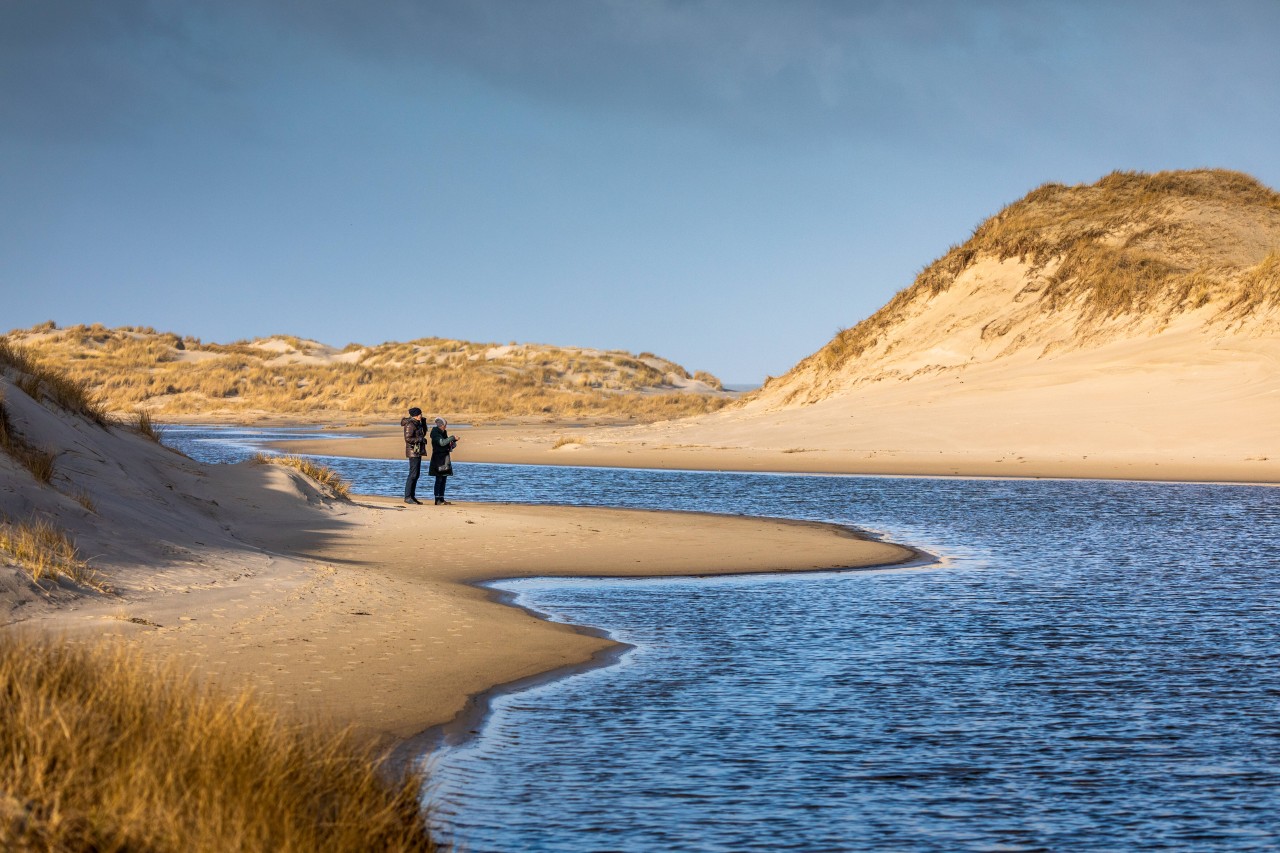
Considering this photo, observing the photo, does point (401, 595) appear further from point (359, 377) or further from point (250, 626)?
point (359, 377)

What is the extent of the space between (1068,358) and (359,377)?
2093 inches

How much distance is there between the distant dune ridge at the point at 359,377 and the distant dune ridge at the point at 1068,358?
25472 mm

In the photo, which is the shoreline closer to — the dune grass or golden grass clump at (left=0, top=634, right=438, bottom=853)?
the dune grass

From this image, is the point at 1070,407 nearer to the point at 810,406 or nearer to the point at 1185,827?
the point at 810,406

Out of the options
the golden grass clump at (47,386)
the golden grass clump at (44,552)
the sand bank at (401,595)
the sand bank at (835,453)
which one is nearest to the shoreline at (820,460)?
the sand bank at (835,453)

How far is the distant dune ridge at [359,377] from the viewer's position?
73188mm

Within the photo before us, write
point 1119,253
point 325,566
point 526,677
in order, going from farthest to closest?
1. point 1119,253
2. point 325,566
3. point 526,677

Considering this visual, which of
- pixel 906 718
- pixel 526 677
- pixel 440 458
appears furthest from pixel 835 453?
pixel 906 718

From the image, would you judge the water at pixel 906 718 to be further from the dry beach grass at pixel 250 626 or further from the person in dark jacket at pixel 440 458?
the person in dark jacket at pixel 440 458

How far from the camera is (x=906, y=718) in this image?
7707 millimetres

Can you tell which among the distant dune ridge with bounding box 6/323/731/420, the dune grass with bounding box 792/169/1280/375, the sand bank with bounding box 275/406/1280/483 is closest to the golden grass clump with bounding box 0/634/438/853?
the sand bank with bounding box 275/406/1280/483

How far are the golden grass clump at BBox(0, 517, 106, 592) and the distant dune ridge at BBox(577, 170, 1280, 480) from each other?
22.3 meters

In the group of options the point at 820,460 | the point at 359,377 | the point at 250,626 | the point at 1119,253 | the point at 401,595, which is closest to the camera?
the point at 250,626

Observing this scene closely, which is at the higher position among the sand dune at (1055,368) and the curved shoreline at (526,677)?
the sand dune at (1055,368)
